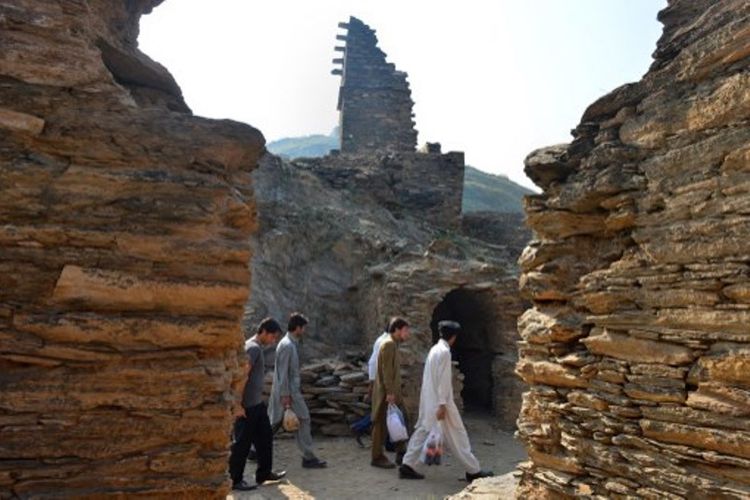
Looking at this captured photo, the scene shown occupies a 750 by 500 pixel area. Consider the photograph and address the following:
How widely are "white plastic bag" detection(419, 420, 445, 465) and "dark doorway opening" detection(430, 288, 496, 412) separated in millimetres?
5260

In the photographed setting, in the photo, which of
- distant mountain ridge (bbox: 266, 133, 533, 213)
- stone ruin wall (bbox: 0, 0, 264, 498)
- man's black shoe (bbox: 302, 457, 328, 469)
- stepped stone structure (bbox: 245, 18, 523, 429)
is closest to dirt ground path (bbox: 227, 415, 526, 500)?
man's black shoe (bbox: 302, 457, 328, 469)

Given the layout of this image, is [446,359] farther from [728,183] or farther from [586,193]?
[728,183]

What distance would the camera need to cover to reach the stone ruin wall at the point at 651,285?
369 cm

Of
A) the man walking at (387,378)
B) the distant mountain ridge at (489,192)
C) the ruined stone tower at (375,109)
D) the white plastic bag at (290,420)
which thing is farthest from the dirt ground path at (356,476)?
the distant mountain ridge at (489,192)

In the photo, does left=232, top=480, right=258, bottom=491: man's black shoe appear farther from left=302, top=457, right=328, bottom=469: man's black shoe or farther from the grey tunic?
left=302, top=457, right=328, bottom=469: man's black shoe

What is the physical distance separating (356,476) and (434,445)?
1204 millimetres

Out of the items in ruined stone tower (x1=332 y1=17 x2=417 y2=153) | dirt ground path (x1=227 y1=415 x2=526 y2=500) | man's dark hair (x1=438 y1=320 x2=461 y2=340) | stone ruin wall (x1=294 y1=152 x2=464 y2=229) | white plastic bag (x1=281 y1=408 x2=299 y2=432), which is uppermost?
ruined stone tower (x1=332 y1=17 x2=417 y2=153)

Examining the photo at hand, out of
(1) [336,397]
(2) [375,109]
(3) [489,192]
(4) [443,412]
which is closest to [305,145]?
(3) [489,192]

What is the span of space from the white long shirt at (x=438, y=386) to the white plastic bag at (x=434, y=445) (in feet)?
0.30

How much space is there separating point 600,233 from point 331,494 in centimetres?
420

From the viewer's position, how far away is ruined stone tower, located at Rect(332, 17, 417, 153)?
22.6 metres

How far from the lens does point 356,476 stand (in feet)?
25.1

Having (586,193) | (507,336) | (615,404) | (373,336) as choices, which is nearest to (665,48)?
(586,193)

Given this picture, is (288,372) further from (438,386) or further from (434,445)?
(434,445)
